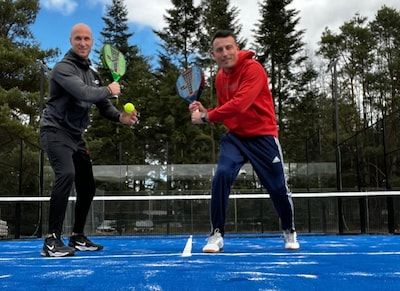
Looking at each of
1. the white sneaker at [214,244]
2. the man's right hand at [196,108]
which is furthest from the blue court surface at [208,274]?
the man's right hand at [196,108]

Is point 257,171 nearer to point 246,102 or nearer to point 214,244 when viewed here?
point 246,102

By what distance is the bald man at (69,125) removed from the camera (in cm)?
394

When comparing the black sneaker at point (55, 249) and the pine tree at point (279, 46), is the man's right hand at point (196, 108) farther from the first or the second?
the pine tree at point (279, 46)

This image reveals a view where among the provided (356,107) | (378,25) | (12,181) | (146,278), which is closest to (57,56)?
(12,181)

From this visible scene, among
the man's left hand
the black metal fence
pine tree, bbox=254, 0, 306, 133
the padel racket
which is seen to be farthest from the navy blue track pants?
pine tree, bbox=254, 0, 306, 133

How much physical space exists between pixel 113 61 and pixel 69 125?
3.41 ft

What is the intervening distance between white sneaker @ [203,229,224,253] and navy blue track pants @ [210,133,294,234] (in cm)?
8

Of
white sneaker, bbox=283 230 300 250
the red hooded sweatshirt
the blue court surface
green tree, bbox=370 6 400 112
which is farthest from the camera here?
green tree, bbox=370 6 400 112

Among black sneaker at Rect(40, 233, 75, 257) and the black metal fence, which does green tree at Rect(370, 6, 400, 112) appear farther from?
black sneaker at Rect(40, 233, 75, 257)

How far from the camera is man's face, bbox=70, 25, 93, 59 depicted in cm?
417

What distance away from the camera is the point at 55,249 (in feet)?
12.4

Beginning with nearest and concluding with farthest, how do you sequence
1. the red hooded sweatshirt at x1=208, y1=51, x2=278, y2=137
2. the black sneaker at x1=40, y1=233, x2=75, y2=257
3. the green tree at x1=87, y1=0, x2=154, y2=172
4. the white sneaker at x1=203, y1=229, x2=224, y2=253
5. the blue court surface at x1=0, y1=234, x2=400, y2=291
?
the blue court surface at x1=0, y1=234, x2=400, y2=291 < the black sneaker at x1=40, y1=233, x2=75, y2=257 < the white sneaker at x1=203, y1=229, x2=224, y2=253 < the red hooded sweatshirt at x1=208, y1=51, x2=278, y2=137 < the green tree at x1=87, y1=0, x2=154, y2=172

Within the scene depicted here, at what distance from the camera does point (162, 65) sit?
32656 millimetres

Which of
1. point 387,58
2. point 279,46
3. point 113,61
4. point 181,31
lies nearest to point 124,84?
point 181,31
